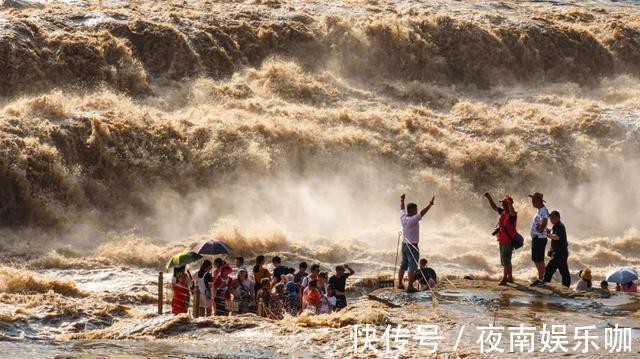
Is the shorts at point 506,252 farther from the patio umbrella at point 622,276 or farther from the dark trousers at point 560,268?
the patio umbrella at point 622,276

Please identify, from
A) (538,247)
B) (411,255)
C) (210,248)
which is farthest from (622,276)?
(210,248)

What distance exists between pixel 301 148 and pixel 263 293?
13244 mm

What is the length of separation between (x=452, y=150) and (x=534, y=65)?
8163mm

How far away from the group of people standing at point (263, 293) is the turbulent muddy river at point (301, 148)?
64 cm

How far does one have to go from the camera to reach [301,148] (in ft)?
84.6

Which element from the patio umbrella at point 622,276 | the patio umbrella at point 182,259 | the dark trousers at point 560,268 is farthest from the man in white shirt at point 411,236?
the patio umbrella at point 182,259

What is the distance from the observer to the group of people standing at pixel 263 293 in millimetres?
12594

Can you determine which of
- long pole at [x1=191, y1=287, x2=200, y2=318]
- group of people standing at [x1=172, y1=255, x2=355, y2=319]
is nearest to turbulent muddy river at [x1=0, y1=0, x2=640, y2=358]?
group of people standing at [x1=172, y1=255, x2=355, y2=319]

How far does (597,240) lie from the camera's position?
2488 centimetres

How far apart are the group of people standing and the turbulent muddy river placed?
640 mm

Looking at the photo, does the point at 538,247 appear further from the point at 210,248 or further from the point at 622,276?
the point at 210,248

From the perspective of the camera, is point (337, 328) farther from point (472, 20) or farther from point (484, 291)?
point (472, 20)

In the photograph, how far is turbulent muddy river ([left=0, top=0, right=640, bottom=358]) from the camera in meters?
16.8

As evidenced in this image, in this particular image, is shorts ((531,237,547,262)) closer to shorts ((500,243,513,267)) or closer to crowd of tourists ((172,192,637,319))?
crowd of tourists ((172,192,637,319))
